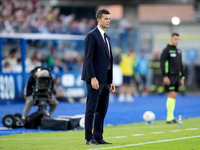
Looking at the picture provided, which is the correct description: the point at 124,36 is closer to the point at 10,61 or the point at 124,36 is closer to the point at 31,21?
the point at 31,21

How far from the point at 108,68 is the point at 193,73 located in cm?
2402

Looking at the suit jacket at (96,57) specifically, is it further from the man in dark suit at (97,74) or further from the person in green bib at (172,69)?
the person in green bib at (172,69)

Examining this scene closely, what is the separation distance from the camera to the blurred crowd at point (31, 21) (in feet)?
85.5

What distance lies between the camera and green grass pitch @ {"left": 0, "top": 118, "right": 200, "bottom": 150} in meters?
8.88

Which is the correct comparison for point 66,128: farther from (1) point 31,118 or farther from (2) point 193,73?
(2) point 193,73

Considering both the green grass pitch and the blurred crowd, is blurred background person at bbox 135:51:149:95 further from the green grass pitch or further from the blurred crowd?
the green grass pitch

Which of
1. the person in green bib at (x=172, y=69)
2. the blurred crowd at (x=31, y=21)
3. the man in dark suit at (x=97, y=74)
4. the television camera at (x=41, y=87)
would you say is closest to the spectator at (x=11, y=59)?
the blurred crowd at (x=31, y=21)

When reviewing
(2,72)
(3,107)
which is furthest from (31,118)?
(2,72)

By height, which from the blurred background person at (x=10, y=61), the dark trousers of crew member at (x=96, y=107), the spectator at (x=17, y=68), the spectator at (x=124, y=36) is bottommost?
the dark trousers of crew member at (x=96, y=107)

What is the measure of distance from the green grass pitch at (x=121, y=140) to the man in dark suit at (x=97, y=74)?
383mm

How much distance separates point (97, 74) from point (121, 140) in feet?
5.02

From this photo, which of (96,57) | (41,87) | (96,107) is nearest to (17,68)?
(41,87)

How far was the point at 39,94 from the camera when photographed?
1434cm

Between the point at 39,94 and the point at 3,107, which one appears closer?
the point at 39,94
